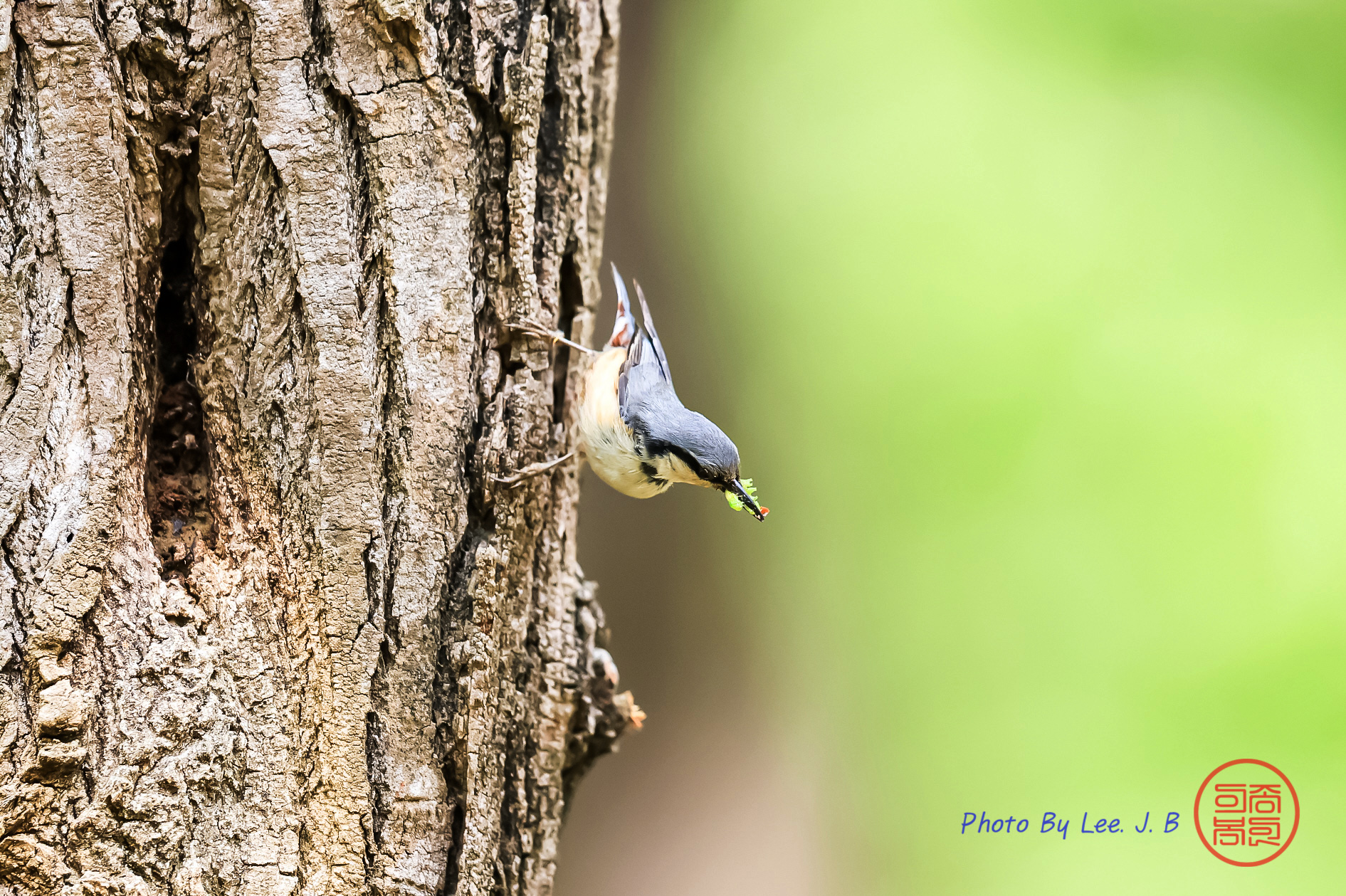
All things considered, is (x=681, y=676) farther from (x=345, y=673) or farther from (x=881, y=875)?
(x=345, y=673)

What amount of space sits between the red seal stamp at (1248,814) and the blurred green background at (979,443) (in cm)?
4

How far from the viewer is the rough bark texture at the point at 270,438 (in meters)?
0.92

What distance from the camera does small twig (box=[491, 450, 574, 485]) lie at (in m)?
1.13

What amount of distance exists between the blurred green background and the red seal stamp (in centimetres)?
4

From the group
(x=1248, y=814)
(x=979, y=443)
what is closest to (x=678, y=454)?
(x=979, y=443)

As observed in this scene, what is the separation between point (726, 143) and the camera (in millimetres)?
2348

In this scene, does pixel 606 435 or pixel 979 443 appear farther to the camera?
pixel 979 443

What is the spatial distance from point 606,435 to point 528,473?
244 mm

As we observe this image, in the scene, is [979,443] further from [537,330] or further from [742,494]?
[537,330]

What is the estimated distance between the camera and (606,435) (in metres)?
1.38

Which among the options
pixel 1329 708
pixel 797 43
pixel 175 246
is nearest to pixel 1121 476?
pixel 1329 708

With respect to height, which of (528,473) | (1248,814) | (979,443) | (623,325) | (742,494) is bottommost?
(1248,814)

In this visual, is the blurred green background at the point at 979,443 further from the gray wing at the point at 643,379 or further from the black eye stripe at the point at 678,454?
the black eye stripe at the point at 678,454

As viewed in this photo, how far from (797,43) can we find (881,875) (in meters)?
2.62
